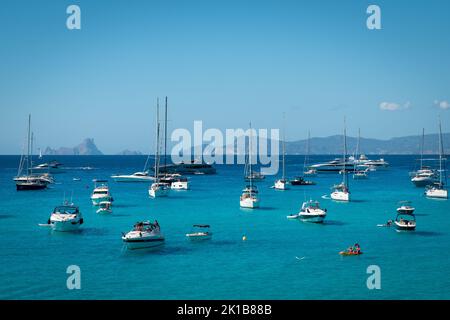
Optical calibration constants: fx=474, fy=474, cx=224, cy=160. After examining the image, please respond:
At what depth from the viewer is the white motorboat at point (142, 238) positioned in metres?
42.2

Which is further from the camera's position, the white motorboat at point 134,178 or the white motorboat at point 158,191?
the white motorboat at point 134,178

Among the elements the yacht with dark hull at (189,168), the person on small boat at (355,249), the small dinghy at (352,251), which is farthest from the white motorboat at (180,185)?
the small dinghy at (352,251)

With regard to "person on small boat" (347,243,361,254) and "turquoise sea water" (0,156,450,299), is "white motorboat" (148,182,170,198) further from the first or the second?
"person on small boat" (347,243,361,254)

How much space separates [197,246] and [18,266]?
15.8 meters

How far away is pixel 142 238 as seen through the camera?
139 ft

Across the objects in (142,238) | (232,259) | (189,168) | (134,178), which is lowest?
(232,259)

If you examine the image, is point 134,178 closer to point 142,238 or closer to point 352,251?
point 142,238

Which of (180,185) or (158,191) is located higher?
(158,191)

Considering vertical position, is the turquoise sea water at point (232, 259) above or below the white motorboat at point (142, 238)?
below

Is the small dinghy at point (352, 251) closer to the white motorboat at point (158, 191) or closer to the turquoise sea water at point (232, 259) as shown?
the turquoise sea water at point (232, 259)

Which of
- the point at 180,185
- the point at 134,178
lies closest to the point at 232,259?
the point at 180,185

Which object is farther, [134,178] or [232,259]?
[134,178]

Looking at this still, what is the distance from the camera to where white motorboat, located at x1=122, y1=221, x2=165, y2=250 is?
4225 centimetres
